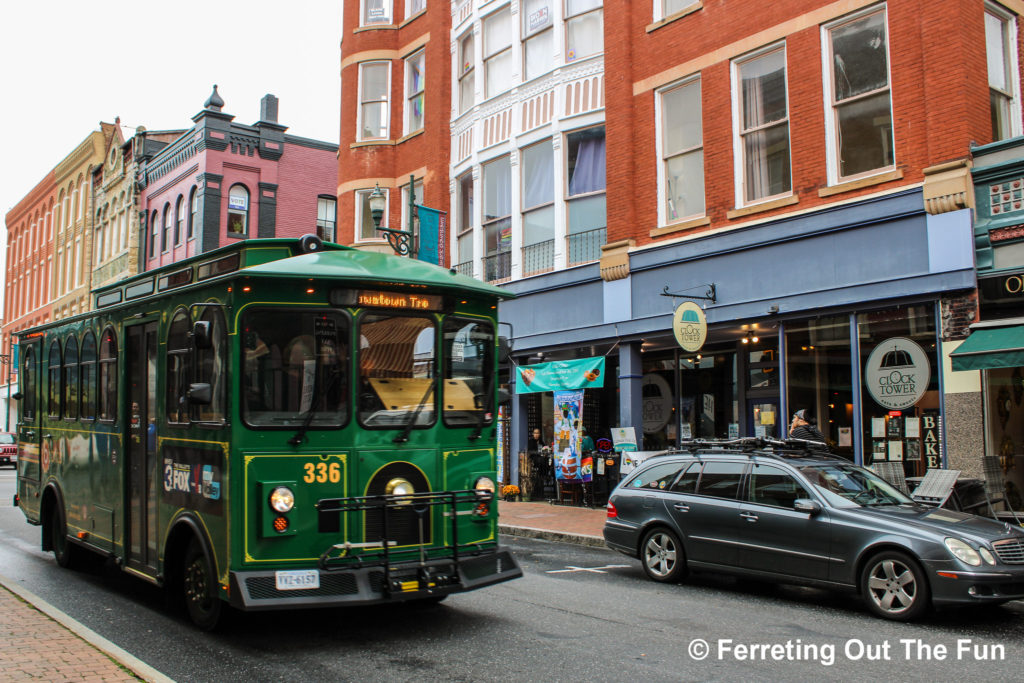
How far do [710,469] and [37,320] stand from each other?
51.9m

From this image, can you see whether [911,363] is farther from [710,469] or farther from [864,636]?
[864,636]

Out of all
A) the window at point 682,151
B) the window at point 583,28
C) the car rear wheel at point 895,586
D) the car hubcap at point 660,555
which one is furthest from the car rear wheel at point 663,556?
the window at point 583,28

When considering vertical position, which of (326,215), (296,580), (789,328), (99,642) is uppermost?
(326,215)

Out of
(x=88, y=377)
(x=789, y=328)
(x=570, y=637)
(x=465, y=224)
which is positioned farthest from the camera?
(x=465, y=224)

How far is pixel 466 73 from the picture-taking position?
22797mm

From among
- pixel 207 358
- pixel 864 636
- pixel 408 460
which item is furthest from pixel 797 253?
pixel 207 358

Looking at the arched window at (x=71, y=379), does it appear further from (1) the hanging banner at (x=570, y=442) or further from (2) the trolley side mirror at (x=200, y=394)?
(1) the hanging banner at (x=570, y=442)

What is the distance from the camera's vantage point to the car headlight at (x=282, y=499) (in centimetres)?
666

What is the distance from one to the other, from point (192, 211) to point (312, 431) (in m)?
30.9

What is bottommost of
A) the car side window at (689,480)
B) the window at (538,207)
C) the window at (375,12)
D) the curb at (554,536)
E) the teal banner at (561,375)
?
the curb at (554,536)

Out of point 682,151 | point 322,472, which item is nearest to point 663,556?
point 322,472

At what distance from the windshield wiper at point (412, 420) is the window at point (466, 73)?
1632cm

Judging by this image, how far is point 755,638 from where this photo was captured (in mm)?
7289

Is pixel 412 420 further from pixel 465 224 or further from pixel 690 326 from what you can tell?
pixel 465 224
